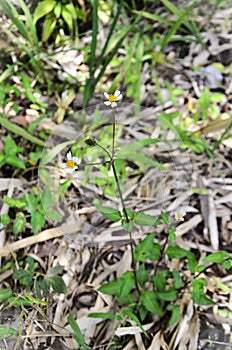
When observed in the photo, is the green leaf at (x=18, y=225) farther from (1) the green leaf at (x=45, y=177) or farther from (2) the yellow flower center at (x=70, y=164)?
(2) the yellow flower center at (x=70, y=164)

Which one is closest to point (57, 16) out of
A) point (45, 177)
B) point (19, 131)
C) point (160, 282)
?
point (19, 131)

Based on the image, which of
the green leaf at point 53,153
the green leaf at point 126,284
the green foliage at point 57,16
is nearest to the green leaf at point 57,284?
the green leaf at point 126,284

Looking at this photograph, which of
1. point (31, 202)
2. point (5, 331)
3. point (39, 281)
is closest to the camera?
point (5, 331)

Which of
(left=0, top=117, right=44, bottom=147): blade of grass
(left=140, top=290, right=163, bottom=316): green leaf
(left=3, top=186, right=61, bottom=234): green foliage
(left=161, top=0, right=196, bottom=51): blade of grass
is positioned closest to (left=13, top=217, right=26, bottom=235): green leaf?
(left=3, top=186, right=61, bottom=234): green foliage

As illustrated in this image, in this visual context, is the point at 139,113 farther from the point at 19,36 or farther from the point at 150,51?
the point at 19,36

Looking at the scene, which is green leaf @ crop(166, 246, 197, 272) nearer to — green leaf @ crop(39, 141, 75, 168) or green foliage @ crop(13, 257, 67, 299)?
green foliage @ crop(13, 257, 67, 299)

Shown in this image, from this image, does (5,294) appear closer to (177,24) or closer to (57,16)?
(57,16)
